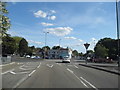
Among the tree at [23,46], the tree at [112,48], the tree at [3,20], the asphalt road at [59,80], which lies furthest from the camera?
the tree at [23,46]

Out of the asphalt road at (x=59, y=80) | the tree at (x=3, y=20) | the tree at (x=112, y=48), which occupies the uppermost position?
the tree at (x=112, y=48)

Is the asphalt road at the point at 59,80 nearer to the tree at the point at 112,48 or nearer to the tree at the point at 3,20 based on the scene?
the tree at the point at 3,20

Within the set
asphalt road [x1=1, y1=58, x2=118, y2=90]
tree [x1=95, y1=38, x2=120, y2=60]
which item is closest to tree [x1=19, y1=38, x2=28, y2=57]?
tree [x1=95, y1=38, x2=120, y2=60]

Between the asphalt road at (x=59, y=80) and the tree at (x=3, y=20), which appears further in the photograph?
the asphalt road at (x=59, y=80)

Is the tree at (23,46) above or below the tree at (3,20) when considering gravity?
above

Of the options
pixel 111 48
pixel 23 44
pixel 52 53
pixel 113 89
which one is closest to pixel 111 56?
pixel 111 48

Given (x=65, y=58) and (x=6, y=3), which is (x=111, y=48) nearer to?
(x=65, y=58)

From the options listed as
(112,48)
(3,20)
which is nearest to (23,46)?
(112,48)

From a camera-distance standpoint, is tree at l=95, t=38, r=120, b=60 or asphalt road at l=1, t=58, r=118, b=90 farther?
tree at l=95, t=38, r=120, b=60

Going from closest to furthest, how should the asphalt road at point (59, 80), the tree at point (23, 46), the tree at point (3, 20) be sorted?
the tree at point (3, 20) → the asphalt road at point (59, 80) → the tree at point (23, 46)

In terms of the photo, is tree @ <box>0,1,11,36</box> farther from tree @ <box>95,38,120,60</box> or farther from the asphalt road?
tree @ <box>95,38,120,60</box>

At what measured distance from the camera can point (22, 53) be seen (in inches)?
5787

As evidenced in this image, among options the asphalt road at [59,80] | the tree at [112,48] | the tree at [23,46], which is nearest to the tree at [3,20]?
the asphalt road at [59,80]

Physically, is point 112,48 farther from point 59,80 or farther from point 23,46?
point 59,80
